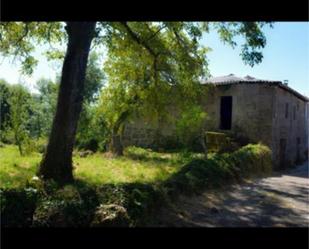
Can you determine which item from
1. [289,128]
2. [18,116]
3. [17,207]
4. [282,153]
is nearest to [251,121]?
[282,153]

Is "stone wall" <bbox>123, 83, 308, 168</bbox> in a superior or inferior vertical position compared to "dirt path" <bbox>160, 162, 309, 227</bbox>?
superior

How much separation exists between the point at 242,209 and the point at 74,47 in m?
5.56

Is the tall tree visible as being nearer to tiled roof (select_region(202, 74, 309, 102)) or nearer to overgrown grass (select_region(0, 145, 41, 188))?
overgrown grass (select_region(0, 145, 41, 188))

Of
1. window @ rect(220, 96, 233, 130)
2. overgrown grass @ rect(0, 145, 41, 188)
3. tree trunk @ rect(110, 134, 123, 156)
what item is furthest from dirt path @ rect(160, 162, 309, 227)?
window @ rect(220, 96, 233, 130)

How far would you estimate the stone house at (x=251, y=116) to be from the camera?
19781 millimetres

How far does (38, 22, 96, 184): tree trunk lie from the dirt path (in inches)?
138

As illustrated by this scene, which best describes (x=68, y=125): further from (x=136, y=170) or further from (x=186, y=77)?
(x=186, y=77)

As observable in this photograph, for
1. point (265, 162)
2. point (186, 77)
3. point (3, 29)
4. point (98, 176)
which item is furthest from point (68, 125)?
point (265, 162)

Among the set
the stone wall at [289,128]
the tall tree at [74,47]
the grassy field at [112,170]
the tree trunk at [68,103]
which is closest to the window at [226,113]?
the stone wall at [289,128]

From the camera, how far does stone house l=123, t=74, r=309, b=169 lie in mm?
19781

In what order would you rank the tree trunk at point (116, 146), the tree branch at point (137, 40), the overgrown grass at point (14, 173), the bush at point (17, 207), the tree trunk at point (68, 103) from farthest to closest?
the tree trunk at point (116, 146)
the tree branch at point (137, 40)
the tree trunk at point (68, 103)
the overgrown grass at point (14, 173)
the bush at point (17, 207)

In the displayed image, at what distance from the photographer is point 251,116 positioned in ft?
66.2

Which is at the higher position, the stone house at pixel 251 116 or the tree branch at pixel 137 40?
the tree branch at pixel 137 40

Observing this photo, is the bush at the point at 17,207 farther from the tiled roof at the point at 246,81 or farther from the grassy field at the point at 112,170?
the tiled roof at the point at 246,81
